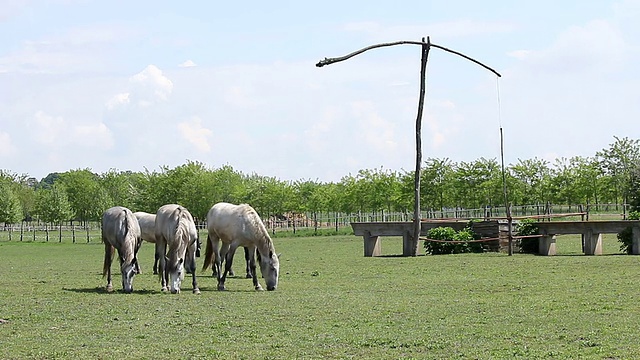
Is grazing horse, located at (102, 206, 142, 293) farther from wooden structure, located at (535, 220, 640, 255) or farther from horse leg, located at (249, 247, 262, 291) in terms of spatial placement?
wooden structure, located at (535, 220, 640, 255)

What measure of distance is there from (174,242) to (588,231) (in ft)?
46.0

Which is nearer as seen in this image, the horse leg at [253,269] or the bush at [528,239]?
the horse leg at [253,269]

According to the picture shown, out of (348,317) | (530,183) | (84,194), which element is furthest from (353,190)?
(348,317)

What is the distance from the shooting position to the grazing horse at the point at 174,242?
17281mm

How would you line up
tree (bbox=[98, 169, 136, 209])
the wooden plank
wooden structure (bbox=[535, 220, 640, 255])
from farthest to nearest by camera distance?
tree (bbox=[98, 169, 136, 209])
the wooden plank
wooden structure (bbox=[535, 220, 640, 255])

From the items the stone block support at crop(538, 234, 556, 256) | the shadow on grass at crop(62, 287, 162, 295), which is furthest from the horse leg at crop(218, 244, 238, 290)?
the stone block support at crop(538, 234, 556, 256)

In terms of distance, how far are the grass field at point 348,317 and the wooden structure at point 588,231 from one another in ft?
14.0

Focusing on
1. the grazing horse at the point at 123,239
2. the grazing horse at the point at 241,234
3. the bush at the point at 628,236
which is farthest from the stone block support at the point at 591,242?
the grazing horse at the point at 123,239

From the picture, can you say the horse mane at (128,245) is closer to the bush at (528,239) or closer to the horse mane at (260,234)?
the horse mane at (260,234)

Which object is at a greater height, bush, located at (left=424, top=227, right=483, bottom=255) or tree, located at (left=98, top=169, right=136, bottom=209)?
tree, located at (left=98, top=169, right=136, bottom=209)

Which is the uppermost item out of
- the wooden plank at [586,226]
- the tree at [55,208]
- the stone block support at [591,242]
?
the tree at [55,208]

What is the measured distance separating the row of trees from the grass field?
120ft

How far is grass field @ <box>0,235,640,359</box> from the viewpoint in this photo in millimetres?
9672

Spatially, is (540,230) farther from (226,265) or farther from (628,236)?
(226,265)
